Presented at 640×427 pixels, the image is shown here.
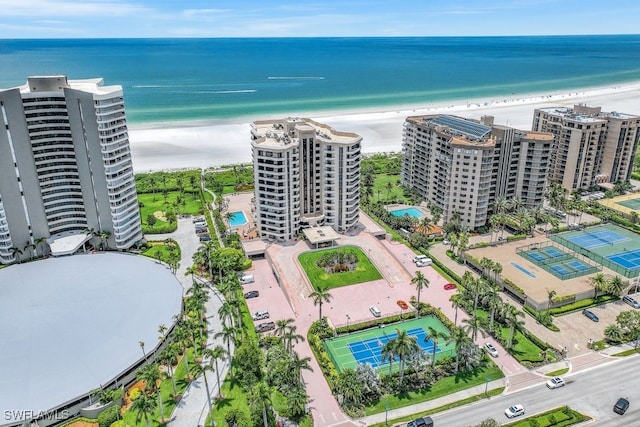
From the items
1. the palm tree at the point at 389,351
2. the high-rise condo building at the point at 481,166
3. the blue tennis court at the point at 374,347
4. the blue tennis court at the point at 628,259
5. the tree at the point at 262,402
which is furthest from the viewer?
the high-rise condo building at the point at 481,166

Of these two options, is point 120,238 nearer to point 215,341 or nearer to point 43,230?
point 43,230

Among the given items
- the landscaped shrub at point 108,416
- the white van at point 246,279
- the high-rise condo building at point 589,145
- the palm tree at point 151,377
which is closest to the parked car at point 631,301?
the high-rise condo building at point 589,145

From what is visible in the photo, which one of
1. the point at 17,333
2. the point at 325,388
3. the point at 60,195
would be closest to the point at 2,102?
the point at 60,195

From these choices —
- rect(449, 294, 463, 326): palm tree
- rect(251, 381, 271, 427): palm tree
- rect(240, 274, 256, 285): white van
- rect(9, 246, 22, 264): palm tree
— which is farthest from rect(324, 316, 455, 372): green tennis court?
rect(9, 246, 22, 264): palm tree

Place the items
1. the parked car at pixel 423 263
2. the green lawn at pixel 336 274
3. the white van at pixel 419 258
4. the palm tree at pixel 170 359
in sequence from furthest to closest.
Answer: the white van at pixel 419 258
the parked car at pixel 423 263
the green lawn at pixel 336 274
the palm tree at pixel 170 359

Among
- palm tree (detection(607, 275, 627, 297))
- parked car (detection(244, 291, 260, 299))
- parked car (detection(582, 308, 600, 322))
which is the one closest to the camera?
parked car (detection(582, 308, 600, 322))

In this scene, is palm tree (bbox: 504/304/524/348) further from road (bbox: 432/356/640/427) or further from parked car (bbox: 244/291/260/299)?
parked car (bbox: 244/291/260/299)

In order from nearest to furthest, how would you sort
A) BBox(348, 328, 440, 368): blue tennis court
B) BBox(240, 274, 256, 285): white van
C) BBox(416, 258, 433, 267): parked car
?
BBox(348, 328, 440, 368): blue tennis court, BBox(240, 274, 256, 285): white van, BBox(416, 258, 433, 267): parked car

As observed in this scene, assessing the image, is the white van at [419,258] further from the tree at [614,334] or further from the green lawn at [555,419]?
the green lawn at [555,419]

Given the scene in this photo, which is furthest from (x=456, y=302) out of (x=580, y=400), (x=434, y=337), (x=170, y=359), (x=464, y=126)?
(x=464, y=126)
